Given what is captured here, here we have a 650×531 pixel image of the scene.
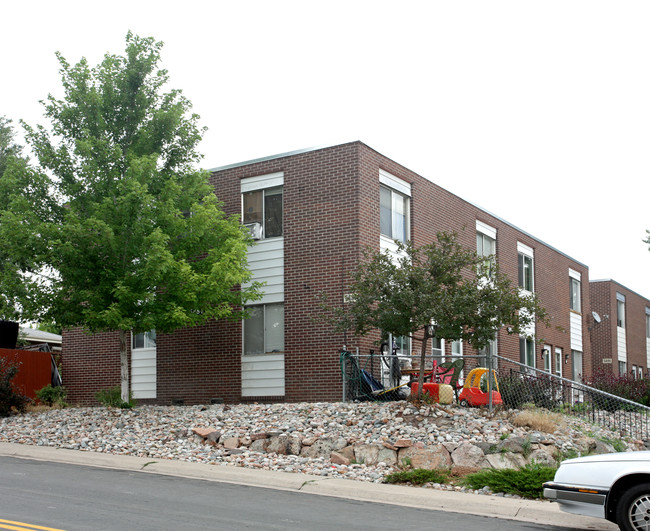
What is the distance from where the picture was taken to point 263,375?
64.1ft

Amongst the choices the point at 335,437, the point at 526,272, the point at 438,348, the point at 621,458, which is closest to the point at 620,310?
the point at 526,272

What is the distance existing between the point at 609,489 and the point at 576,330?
26380 millimetres

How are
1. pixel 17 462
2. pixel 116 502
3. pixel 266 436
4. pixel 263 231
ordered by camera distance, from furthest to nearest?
1. pixel 263 231
2. pixel 266 436
3. pixel 17 462
4. pixel 116 502

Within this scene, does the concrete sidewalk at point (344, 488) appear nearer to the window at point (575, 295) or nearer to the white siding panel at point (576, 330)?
the white siding panel at point (576, 330)

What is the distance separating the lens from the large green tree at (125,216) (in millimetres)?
16922

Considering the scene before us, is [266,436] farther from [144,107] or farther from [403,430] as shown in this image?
[144,107]

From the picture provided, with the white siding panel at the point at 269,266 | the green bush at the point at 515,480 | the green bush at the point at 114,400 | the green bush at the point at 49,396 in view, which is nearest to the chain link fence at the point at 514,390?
the white siding panel at the point at 269,266

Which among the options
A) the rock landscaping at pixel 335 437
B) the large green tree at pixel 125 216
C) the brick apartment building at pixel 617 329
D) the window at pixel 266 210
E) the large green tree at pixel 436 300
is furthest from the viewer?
the brick apartment building at pixel 617 329

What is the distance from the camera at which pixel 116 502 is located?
952 centimetres

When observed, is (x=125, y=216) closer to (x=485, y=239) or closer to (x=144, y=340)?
(x=144, y=340)

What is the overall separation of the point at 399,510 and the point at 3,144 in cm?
3066

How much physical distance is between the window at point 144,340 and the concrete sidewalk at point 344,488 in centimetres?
701

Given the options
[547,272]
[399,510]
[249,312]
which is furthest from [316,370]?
[547,272]

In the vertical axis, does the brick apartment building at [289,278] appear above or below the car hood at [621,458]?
above
